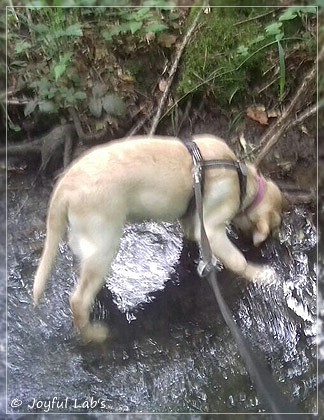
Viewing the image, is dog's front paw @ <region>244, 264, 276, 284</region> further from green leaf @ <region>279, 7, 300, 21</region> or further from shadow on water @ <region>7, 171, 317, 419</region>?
green leaf @ <region>279, 7, 300, 21</region>

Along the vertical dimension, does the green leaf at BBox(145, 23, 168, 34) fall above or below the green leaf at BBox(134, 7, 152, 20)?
below

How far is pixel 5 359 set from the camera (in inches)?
46.4

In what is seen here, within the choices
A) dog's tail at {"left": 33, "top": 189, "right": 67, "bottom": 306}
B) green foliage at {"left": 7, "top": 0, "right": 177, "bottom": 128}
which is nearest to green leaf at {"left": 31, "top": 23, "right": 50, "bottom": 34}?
green foliage at {"left": 7, "top": 0, "right": 177, "bottom": 128}

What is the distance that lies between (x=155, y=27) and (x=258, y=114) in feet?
0.63

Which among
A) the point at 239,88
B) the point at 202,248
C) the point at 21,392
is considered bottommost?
the point at 21,392

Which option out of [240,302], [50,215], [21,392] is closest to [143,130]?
[50,215]

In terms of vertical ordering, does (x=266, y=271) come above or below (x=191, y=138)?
below

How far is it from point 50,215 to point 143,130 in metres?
0.18

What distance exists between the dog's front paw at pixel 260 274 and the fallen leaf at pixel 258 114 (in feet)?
0.70

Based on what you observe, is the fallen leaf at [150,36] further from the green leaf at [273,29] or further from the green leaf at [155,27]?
the green leaf at [273,29]

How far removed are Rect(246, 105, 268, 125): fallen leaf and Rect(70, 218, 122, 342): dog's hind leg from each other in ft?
0.85

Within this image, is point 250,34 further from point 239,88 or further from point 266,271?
point 266,271

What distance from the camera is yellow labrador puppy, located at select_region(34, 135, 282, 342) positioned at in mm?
1198

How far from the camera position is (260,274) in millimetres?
1238
